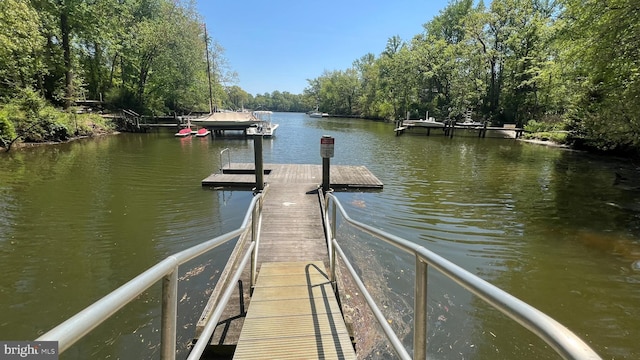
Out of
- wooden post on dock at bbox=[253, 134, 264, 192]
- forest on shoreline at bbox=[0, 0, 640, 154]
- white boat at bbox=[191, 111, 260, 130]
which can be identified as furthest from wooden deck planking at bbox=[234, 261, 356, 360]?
white boat at bbox=[191, 111, 260, 130]

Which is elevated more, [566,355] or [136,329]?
[566,355]

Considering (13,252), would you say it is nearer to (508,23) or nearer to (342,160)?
(342,160)

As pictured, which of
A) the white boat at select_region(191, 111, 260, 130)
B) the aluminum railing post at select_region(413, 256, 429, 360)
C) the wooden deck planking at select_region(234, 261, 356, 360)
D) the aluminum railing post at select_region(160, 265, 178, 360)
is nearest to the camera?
the aluminum railing post at select_region(160, 265, 178, 360)

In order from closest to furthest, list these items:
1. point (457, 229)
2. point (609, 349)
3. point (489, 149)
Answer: point (609, 349) → point (457, 229) → point (489, 149)

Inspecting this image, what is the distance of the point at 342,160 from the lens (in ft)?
53.9

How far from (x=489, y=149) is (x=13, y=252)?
2236cm

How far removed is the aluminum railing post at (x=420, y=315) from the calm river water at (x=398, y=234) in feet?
8.83

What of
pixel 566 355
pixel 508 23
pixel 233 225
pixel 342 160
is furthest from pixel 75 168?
pixel 508 23

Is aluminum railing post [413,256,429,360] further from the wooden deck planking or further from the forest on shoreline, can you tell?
the forest on shoreline

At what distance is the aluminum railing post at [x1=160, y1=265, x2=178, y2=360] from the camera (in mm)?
1282

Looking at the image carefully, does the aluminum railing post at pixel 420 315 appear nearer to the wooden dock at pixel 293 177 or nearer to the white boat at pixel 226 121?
the wooden dock at pixel 293 177

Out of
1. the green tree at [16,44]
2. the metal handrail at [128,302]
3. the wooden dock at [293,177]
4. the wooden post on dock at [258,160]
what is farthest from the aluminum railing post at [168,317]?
the green tree at [16,44]

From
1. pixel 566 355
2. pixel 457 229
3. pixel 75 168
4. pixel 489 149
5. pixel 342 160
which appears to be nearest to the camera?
pixel 566 355

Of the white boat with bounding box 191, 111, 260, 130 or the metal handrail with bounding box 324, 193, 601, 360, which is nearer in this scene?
the metal handrail with bounding box 324, 193, 601, 360
